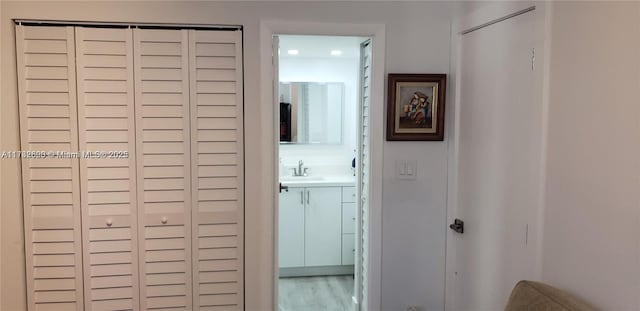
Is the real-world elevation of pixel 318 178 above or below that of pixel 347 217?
above

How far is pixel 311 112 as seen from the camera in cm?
420

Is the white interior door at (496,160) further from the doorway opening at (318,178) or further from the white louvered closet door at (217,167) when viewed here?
the white louvered closet door at (217,167)

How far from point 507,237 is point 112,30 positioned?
83.9 inches

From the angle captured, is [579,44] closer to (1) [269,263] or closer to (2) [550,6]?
(2) [550,6]

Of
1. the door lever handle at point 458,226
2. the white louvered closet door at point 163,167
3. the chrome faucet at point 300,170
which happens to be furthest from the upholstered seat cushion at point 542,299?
the chrome faucet at point 300,170

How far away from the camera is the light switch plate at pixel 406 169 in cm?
255

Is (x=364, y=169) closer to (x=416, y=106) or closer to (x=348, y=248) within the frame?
(x=416, y=106)

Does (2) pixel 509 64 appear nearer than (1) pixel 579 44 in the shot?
No

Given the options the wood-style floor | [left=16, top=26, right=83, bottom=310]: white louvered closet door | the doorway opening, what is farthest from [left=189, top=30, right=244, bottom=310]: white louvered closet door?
the wood-style floor

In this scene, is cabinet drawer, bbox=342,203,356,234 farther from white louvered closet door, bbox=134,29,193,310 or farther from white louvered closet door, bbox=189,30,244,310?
white louvered closet door, bbox=134,29,193,310

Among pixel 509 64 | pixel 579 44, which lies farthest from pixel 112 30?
pixel 579 44

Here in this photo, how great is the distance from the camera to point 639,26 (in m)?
1.38

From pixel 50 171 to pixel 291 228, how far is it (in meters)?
1.94

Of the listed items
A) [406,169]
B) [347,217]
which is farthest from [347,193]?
[406,169]
